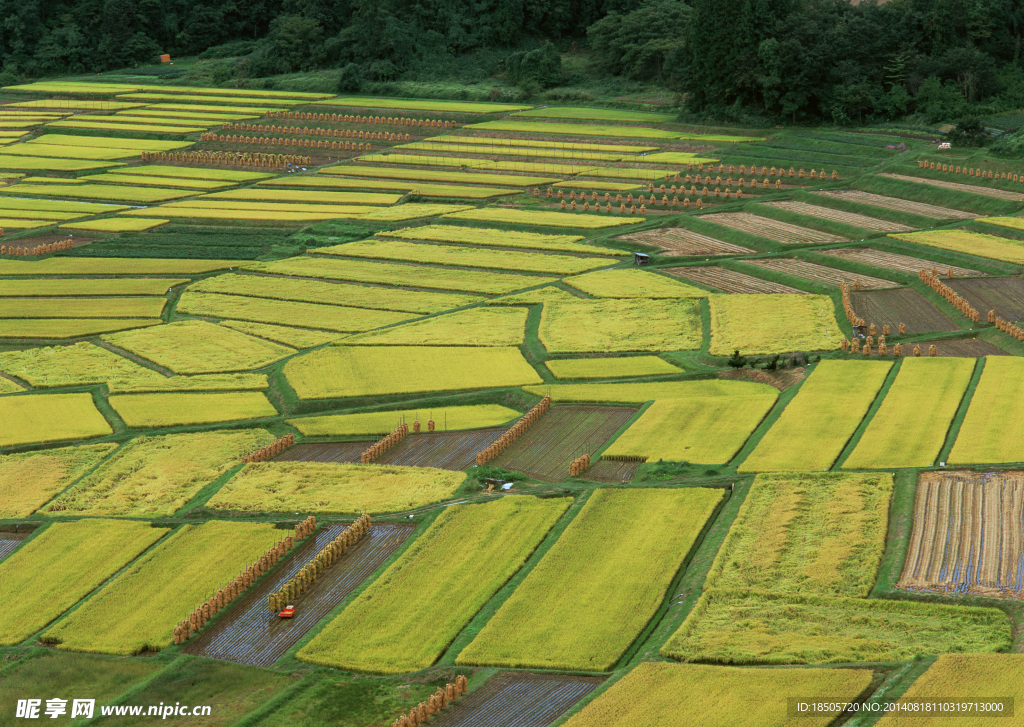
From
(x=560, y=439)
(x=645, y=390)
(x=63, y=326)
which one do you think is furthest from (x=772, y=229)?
(x=63, y=326)

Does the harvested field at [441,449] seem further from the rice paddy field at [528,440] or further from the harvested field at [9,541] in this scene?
the harvested field at [9,541]

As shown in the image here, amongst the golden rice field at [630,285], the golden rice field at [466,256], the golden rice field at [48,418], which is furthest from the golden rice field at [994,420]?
the golden rice field at [48,418]

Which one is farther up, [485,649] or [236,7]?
[236,7]

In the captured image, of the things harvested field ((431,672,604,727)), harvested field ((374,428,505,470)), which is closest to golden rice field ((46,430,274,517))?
harvested field ((374,428,505,470))

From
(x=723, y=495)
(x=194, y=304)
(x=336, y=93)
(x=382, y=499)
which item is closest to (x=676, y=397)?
(x=723, y=495)

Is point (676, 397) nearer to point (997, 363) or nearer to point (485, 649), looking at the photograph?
point (997, 363)

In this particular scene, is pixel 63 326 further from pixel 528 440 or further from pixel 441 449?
pixel 528 440
